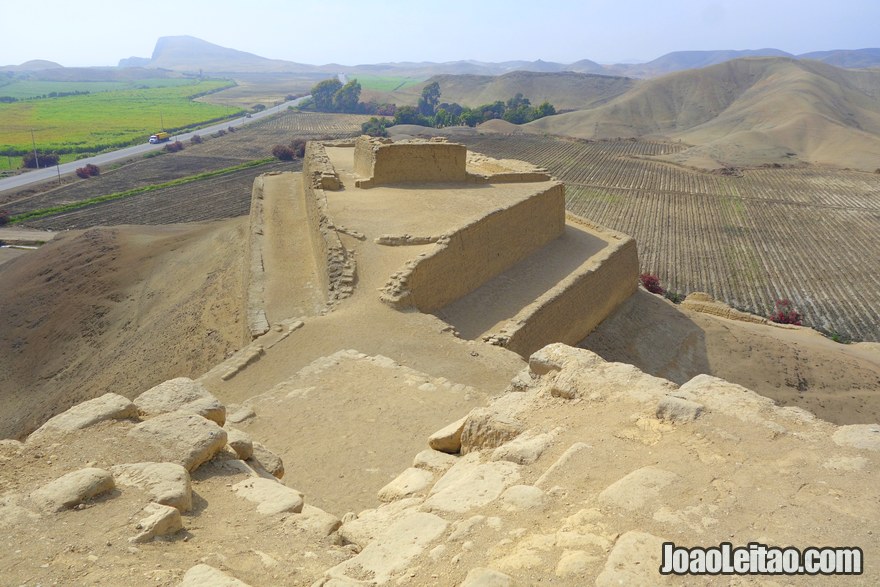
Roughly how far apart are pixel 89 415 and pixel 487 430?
114 inches

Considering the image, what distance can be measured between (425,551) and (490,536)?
344 millimetres

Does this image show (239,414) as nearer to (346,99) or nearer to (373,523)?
(373,523)

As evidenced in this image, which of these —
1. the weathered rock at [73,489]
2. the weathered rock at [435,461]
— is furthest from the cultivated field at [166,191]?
the weathered rock at [73,489]

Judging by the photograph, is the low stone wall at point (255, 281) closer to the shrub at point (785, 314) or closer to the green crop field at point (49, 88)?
the shrub at point (785, 314)

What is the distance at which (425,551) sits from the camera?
3.23 m

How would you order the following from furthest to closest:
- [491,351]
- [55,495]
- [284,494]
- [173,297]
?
[173,297] → [491,351] → [284,494] → [55,495]

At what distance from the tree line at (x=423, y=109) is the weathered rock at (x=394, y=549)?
55693mm

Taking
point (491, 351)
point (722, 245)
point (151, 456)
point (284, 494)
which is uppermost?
point (151, 456)

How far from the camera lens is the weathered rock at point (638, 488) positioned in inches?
129

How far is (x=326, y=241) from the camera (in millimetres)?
11609

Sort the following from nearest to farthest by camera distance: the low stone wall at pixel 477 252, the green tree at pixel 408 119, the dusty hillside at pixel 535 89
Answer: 1. the low stone wall at pixel 477 252
2. the green tree at pixel 408 119
3. the dusty hillside at pixel 535 89

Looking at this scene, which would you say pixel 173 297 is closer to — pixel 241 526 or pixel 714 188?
pixel 241 526


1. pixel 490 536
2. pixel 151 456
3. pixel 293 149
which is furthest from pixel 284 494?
pixel 293 149

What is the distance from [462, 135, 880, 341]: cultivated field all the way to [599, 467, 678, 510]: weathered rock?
18181 mm
